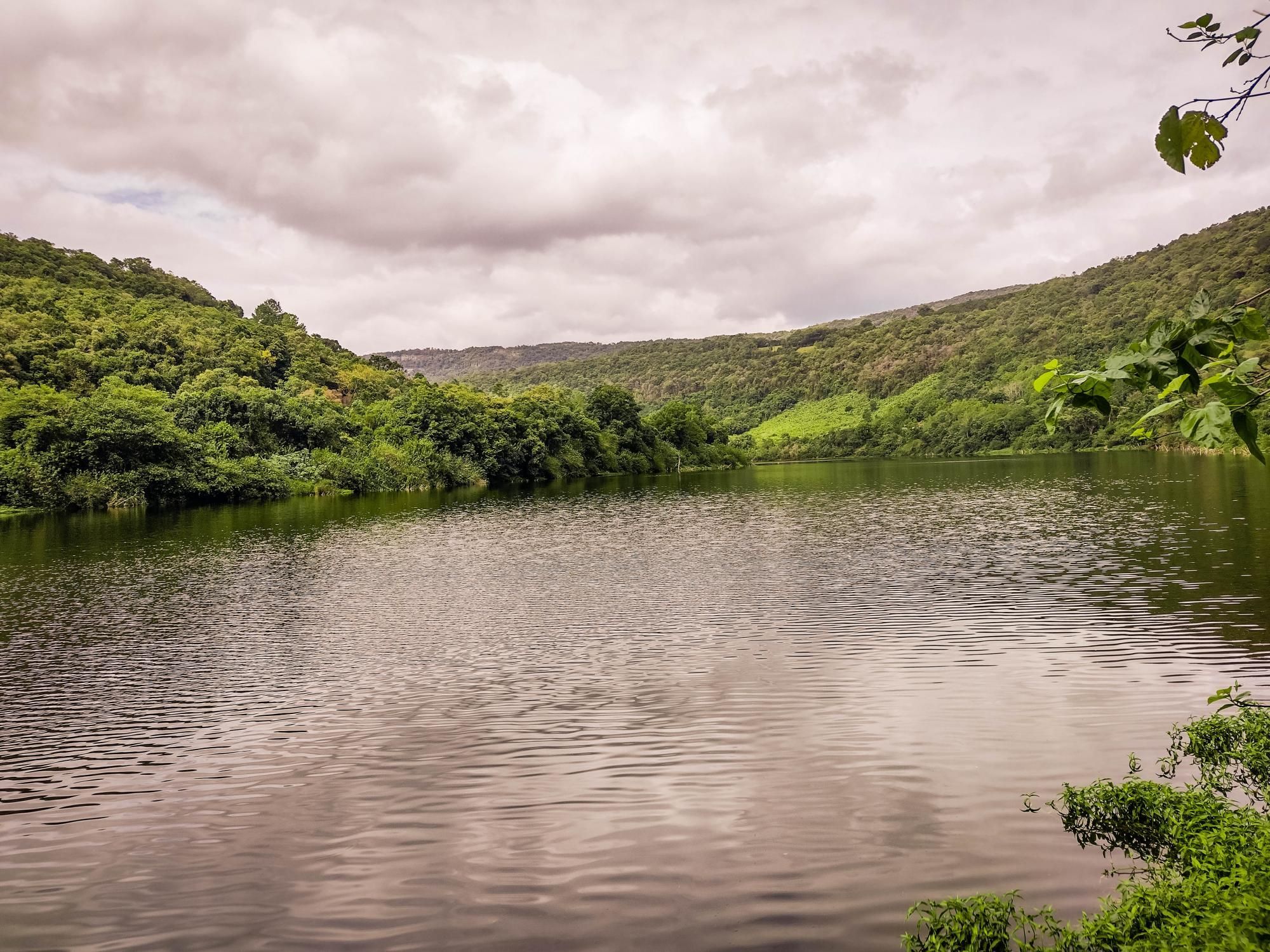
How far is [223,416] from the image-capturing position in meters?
89.3

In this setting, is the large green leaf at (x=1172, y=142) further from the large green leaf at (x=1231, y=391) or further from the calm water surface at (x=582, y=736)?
the calm water surface at (x=582, y=736)

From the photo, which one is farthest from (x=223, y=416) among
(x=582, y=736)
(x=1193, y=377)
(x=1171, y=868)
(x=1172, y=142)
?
(x=1193, y=377)

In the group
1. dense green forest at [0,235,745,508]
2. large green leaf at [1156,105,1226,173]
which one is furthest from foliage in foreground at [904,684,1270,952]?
dense green forest at [0,235,745,508]

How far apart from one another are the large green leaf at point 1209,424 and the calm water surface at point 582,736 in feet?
20.4

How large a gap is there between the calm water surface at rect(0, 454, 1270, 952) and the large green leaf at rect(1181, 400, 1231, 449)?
622 centimetres

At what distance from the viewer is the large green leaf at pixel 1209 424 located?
286 centimetres

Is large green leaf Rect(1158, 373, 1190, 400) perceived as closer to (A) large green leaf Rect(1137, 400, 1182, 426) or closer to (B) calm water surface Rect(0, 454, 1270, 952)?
(A) large green leaf Rect(1137, 400, 1182, 426)

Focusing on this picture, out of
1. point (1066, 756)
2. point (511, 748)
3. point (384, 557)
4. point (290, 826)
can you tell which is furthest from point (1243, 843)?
point (384, 557)

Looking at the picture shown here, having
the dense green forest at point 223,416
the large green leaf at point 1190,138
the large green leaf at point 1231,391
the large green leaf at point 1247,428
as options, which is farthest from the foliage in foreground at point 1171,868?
the dense green forest at point 223,416

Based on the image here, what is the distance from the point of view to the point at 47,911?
863 centimetres

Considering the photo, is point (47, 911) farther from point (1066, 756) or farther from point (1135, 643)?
point (1135, 643)

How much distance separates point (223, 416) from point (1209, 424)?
98321mm

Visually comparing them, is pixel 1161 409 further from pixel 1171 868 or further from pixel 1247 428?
pixel 1171 868

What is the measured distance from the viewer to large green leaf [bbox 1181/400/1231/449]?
2.86m
